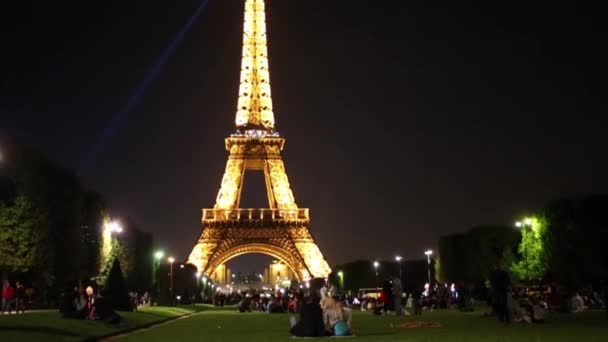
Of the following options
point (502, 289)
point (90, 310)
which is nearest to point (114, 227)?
Result: point (90, 310)

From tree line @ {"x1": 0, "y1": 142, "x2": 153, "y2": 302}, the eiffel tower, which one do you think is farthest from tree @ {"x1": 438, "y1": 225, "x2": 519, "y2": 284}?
tree line @ {"x1": 0, "y1": 142, "x2": 153, "y2": 302}

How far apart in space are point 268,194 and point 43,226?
43.3m

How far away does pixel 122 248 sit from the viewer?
2692 inches

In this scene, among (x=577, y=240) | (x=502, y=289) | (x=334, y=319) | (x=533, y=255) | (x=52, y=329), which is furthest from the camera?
(x=533, y=255)

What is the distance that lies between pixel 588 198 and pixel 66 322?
123 ft

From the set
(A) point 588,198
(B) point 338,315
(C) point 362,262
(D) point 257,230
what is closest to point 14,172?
(B) point 338,315

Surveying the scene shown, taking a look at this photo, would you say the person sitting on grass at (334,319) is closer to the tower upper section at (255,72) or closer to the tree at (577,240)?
the tree at (577,240)

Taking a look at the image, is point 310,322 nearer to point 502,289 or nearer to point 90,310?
point 502,289

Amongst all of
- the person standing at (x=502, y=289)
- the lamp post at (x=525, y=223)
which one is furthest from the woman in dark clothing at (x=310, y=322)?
the lamp post at (x=525, y=223)

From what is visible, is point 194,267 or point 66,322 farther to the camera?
point 194,267

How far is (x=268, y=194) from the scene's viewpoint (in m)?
88.9

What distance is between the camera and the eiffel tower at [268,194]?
278 ft

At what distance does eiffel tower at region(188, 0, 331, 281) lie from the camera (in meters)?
84.8

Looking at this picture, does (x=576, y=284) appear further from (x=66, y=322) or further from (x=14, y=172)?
(x=66, y=322)
